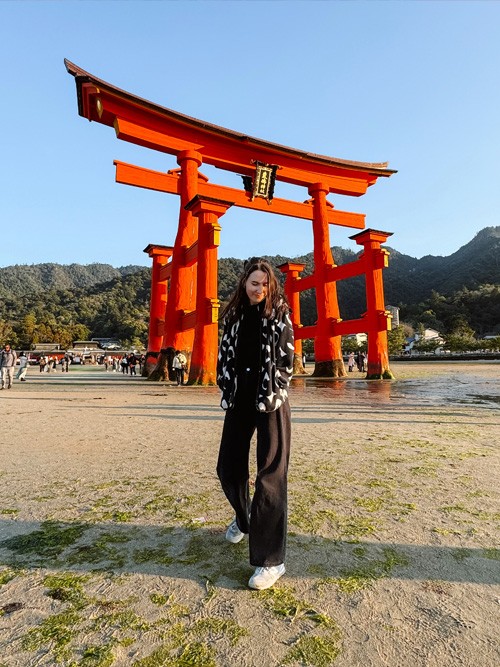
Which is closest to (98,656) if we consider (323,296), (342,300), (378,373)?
(378,373)

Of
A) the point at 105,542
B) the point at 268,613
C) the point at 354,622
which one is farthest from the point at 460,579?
the point at 105,542

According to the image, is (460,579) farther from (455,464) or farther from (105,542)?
(455,464)

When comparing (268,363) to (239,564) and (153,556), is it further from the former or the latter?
(153,556)

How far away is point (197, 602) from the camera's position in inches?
58.7

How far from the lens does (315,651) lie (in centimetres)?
123

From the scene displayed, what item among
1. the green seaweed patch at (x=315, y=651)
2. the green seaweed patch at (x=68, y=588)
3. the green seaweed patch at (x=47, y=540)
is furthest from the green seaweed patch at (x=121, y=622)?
the green seaweed patch at (x=47, y=540)

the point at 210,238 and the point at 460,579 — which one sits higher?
the point at 210,238

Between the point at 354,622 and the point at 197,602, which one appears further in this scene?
the point at 197,602

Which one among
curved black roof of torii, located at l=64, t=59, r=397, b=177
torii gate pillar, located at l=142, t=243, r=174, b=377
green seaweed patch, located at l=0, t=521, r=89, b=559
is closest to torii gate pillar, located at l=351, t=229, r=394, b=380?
curved black roof of torii, located at l=64, t=59, r=397, b=177

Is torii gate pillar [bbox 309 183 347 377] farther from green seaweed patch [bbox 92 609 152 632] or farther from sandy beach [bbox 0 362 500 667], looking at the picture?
green seaweed patch [bbox 92 609 152 632]

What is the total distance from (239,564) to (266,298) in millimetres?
1185

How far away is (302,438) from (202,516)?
2358 millimetres

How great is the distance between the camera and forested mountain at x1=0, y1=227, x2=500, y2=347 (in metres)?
58.8

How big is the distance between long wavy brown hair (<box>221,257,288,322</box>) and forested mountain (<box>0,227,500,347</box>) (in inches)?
1672
